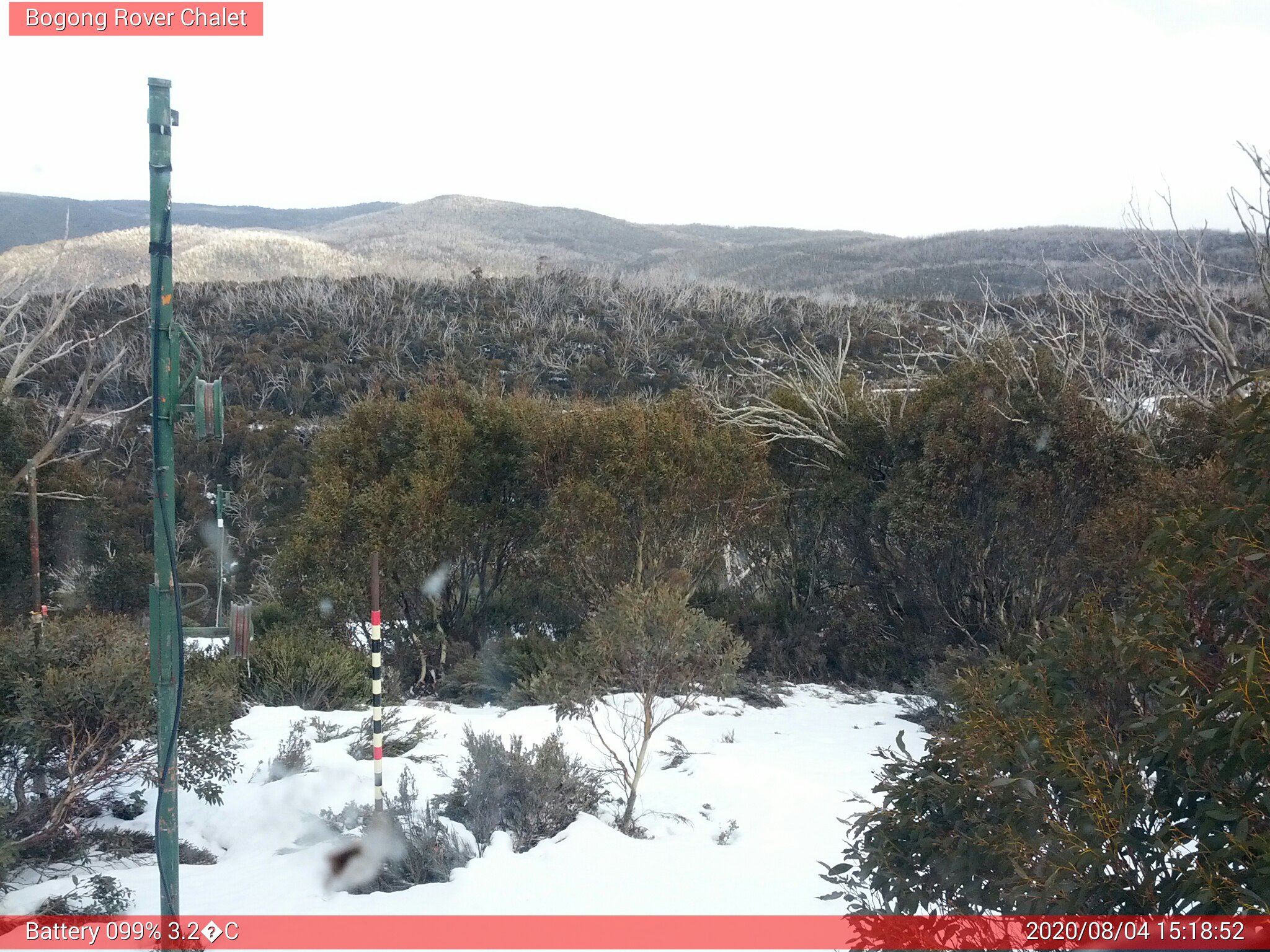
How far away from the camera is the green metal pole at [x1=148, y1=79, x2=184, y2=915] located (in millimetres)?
3402

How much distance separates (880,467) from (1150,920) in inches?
357

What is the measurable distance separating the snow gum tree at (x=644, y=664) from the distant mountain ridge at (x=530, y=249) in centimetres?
1055

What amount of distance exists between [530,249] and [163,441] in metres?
69.3

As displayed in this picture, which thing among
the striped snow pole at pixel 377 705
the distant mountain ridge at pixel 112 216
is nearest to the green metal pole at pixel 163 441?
the distant mountain ridge at pixel 112 216

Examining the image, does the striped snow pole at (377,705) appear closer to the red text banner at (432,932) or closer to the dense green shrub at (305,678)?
the red text banner at (432,932)

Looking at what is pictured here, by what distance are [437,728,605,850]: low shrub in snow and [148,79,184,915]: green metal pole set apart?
7.11 feet

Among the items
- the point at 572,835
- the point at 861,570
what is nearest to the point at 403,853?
the point at 572,835

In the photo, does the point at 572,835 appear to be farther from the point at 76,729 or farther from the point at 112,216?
the point at 112,216

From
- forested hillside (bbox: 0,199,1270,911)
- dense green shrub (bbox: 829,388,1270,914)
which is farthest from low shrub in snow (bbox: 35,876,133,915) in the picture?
dense green shrub (bbox: 829,388,1270,914)

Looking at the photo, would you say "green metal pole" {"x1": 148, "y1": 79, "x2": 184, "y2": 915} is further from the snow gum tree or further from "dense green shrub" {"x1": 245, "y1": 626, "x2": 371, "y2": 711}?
"dense green shrub" {"x1": 245, "y1": 626, "x2": 371, "y2": 711}

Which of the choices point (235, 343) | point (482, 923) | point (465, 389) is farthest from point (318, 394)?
point (482, 923)

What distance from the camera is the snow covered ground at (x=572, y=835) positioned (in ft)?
15.1

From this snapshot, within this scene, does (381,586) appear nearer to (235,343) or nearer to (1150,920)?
(1150,920)

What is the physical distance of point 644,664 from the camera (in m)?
6.05
